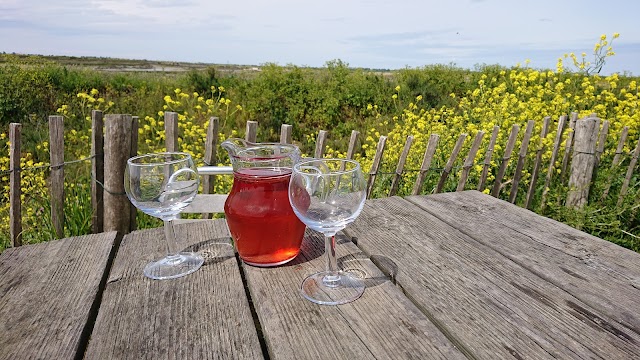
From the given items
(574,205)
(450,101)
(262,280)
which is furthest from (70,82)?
(262,280)

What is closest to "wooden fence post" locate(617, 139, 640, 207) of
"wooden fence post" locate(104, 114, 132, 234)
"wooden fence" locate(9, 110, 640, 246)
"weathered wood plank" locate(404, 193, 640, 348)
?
"wooden fence" locate(9, 110, 640, 246)

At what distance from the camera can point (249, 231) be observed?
41.9 inches

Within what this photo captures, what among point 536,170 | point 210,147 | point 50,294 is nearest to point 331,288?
point 50,294

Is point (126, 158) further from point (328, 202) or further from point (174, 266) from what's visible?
point (328, 202)

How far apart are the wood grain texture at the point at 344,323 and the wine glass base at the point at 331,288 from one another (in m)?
0.01

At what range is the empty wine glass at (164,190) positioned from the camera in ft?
3.45

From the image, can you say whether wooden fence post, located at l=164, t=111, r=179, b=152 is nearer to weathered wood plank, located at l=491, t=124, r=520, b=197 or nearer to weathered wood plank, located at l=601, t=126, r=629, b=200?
weathered wood plank, located at l=491, t=124, r=520, b=197

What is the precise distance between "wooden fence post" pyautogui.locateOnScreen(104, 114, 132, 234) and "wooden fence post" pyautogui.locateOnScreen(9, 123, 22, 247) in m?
0.66

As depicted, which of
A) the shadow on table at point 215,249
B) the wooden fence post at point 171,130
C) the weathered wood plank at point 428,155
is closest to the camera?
the shadow on table at point 215,249

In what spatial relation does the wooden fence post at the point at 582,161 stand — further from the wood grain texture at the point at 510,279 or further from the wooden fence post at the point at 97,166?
the wooden fence post at the point at 97,166

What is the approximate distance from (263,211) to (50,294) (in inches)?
19.6

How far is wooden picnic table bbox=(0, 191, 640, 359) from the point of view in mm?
805

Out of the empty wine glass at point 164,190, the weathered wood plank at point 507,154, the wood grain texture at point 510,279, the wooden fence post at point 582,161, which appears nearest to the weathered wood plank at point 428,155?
the weathered wood plank at point 507,154

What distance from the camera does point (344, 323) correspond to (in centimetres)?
86
